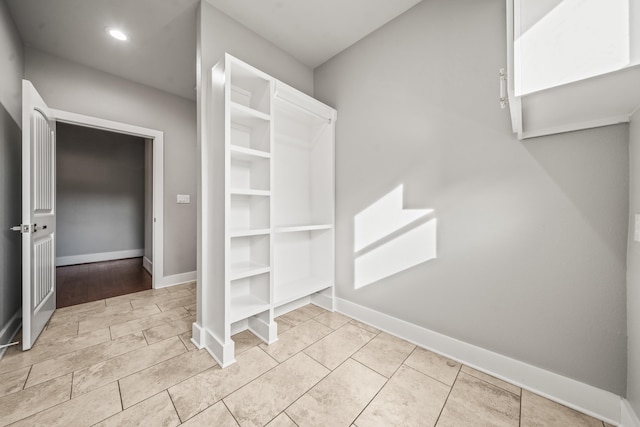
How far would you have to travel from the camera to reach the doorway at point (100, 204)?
4.52m

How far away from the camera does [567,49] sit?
94 cm

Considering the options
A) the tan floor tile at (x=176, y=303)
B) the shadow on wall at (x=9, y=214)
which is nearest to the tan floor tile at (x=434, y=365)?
the tan floor tile at (x=176, y=303)

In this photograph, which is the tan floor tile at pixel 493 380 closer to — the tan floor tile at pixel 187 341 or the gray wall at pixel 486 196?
the gray wall at pixel 486 196

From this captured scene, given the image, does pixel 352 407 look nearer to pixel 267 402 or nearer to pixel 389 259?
pixel 267 402

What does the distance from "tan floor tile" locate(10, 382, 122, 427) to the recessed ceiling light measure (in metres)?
2.92

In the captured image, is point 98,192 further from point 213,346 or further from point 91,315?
point 213,346

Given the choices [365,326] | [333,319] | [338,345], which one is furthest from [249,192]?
[365,326]

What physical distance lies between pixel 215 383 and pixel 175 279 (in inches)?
92.7

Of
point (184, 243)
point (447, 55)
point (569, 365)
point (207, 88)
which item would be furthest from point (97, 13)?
point (569, 365)

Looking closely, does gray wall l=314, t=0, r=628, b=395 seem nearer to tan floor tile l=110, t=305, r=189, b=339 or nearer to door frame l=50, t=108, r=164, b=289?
tan floor tile l=110, t=305, r=189, b=339

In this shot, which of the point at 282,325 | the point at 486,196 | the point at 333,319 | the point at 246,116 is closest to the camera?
the point at 486,196

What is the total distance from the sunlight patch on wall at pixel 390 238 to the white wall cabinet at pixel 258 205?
355mm

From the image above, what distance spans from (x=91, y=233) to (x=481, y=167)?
6.64 meters

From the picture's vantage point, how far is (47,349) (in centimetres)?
176
